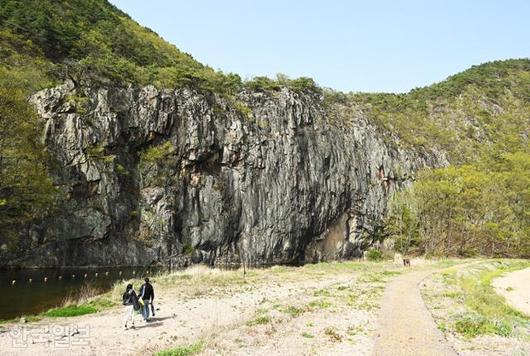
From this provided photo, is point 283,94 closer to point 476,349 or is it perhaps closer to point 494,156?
point 494,156

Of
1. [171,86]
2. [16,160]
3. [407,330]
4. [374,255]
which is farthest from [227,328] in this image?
[374,255]

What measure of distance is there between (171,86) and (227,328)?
199ft

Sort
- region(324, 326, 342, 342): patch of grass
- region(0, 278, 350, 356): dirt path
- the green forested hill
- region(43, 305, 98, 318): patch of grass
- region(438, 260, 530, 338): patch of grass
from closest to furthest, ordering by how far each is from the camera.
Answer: region(0, 278, 350, 356): dirt path, region(324, 326, 342, 342): patch of grass, region(438, 260, 530, 338): patch of grass, region(43, 305, 98, 318): patch of grass, the green forested hill

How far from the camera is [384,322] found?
17.8 meters

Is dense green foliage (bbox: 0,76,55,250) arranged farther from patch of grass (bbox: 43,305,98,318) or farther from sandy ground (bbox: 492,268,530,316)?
sandy ground (bbox: 492,268,530,316)

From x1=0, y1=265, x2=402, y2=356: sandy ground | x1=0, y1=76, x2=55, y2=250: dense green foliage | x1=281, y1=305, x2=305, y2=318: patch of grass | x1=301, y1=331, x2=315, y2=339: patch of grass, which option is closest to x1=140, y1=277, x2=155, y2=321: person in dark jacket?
x1=0, y1=265, x2=402, y2=356: sandy ground

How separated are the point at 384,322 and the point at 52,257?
4630cm

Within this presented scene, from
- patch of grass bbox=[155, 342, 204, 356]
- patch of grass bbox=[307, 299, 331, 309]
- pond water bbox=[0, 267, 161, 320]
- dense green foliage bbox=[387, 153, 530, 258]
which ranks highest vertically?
dense green foliage bbox=[387, 153, 530, 258]

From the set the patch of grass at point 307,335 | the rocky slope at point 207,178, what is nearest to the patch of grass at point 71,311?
the patch of grass at point 307,335

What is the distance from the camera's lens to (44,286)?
113 feet

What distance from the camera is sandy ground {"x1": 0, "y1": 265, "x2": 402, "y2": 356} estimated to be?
14.4 meters

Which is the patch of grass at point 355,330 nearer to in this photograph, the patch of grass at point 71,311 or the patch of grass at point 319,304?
the patch of grass at point 319,304

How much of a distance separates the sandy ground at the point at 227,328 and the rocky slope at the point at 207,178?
3441 centimetres

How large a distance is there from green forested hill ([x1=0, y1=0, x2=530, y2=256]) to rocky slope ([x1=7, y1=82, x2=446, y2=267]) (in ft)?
12.2
